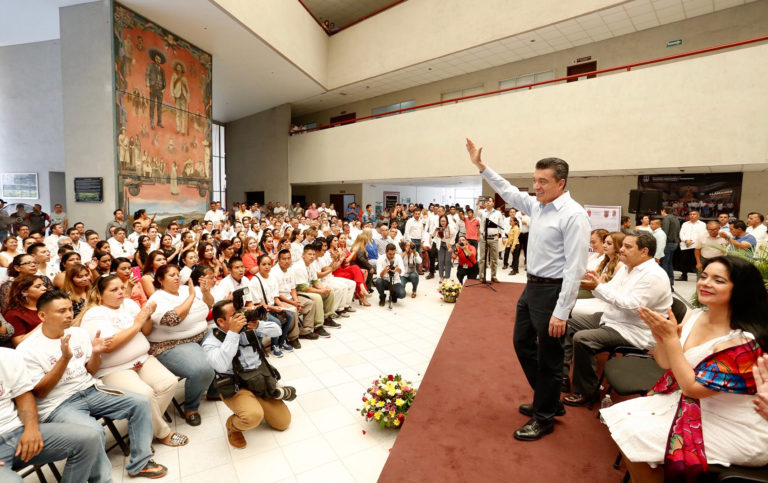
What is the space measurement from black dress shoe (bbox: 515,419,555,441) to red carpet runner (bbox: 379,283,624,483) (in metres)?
0.04

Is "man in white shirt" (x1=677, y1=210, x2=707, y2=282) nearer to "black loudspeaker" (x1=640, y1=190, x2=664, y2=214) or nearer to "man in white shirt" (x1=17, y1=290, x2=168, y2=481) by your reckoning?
"black loudspeaker" (x1=640, y1=190, x2=664, y2=214)

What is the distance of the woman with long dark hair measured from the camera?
1.59 meters

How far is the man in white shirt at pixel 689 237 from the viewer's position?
7789mm

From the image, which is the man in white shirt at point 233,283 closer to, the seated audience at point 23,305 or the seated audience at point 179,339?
the seated audience at point 179,339

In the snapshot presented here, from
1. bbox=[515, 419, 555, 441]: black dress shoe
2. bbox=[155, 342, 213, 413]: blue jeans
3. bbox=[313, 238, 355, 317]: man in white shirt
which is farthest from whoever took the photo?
bbox=[313, 238, 355, 317]: man in white shirt

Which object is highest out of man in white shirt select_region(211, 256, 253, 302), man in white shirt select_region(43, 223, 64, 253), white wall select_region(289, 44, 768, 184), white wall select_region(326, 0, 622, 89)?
white wall select_region(326, 0, 622, 89)


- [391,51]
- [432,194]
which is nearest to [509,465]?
[391,51]

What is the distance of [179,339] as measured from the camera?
3367 mm

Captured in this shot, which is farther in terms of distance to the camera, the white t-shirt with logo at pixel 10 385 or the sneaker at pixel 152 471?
the sneaker at pixel 152 471

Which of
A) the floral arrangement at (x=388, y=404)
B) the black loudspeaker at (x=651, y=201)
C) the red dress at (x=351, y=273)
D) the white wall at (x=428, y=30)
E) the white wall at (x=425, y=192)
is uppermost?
the white wall at (x=428, y=30)

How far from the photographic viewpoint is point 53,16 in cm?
929

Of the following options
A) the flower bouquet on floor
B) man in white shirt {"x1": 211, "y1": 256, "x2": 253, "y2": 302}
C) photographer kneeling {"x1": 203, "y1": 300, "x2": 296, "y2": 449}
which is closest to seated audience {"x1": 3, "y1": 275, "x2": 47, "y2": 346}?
photographer kneeling {"x1": 203, "y1": 300, "x2": 296, "y2": 449}

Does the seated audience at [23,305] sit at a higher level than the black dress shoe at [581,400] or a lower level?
higher

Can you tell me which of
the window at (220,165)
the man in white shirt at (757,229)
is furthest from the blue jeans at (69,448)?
the window at (220,165)
